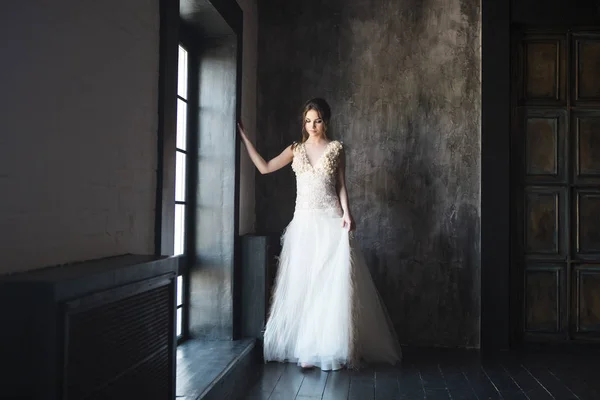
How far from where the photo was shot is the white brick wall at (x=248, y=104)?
4.51 meters

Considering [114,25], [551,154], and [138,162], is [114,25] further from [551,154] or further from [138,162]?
[551,154]

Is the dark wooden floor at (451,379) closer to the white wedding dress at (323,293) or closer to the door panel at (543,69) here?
the white wedding dress at (323,293)

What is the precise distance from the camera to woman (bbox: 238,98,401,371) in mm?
4066

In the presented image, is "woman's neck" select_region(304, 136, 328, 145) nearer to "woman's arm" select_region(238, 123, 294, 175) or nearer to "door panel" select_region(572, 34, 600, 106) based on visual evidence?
"woman's arm" select_region(238, 123, 294, 175)

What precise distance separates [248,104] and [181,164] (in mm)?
1019

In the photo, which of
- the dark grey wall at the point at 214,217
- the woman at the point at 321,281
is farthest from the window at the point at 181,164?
the woman at the point at 321,281

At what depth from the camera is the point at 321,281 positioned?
417 cm

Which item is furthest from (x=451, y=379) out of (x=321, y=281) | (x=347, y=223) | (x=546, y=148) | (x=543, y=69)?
(x=543, y=69)

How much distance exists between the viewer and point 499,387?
3.69 meters

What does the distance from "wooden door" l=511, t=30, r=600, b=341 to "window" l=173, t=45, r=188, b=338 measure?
2.57 meters

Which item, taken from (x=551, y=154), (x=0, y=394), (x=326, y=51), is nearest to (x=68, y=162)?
(x=0, y=394)

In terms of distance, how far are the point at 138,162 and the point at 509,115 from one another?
3243 millimetres

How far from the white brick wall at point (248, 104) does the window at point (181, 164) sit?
23.7 inches

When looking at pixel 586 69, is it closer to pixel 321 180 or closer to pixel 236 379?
pixel 321 180
